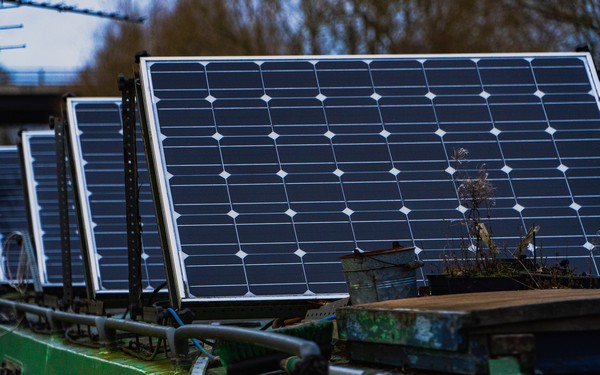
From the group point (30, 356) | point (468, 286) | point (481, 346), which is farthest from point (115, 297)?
point (481, 346)

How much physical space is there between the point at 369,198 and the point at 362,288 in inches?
98.4

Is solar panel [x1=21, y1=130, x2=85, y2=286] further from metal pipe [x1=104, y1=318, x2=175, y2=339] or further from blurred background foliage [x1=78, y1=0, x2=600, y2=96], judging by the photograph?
blurred background foliage [x1=78, y1=0, x2=600, y2=96]

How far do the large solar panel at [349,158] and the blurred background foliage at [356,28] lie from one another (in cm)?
2025

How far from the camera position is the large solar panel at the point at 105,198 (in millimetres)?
13906

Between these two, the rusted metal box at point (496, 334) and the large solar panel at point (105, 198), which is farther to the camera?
the large solar panel at point (105, 198)

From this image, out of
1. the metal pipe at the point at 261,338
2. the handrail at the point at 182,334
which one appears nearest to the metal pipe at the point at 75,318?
the handrail at the point at 182,334

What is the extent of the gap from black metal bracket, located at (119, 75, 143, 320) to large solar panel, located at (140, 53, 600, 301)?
0.39m

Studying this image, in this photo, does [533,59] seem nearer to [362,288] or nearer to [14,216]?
[362,288]

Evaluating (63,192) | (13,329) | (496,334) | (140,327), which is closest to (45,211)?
(63,192)

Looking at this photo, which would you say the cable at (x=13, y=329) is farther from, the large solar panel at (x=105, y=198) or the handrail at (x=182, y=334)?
the large solar panel at (x=105, y=198)

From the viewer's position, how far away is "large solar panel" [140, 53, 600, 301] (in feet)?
32.6

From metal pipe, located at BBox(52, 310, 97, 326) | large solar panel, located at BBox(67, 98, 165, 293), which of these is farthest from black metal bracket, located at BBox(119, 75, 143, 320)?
large solar panel, located at BBox(67, 98, 165, 293)

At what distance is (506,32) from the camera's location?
126 ft

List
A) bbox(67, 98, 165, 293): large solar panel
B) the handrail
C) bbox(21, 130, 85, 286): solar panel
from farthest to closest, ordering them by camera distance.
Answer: bbox(21, 130, 85, 286): solar panel → bbox(67, 98, 165, 293): large solar panel → the handrail
